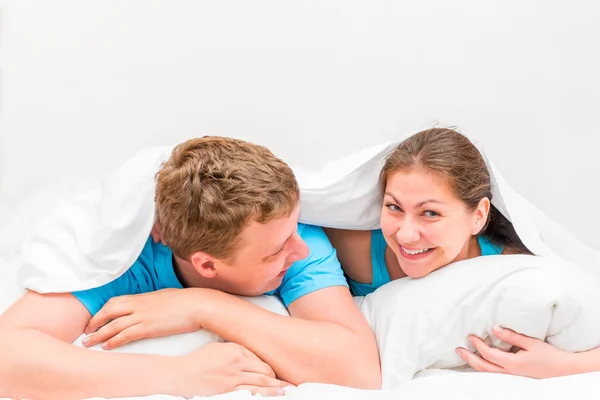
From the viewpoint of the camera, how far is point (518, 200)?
1.66 metres

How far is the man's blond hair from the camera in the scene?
139 centimetres

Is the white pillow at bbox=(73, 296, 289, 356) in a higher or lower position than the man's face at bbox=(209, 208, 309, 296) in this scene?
lower

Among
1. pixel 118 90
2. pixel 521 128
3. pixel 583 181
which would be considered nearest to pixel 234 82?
pixel 118 90

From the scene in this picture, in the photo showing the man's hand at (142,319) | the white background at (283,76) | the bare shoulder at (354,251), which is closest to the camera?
the man's hand at (142,319)

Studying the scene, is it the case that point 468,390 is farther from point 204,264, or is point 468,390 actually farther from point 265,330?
point 204,264

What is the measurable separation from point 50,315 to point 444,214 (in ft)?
2.67

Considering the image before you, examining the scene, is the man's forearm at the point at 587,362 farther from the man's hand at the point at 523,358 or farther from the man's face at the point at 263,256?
the man's face at the point at 263,256

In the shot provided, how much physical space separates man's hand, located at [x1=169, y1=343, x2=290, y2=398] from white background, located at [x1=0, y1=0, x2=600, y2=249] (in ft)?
3.42

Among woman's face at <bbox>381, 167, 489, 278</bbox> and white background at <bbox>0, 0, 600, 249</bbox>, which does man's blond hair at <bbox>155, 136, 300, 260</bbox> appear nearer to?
woman's face at <bbox>381, 167, 489, 278</bbox>

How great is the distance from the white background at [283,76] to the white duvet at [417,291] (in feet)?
2.18

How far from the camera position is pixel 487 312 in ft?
4.80

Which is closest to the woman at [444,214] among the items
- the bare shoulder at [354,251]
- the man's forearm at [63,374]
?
the bare shoulder at [354,251]

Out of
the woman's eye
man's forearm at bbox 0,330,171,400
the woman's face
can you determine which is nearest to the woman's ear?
the woman's face

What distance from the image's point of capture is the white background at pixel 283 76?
88.7 inches
